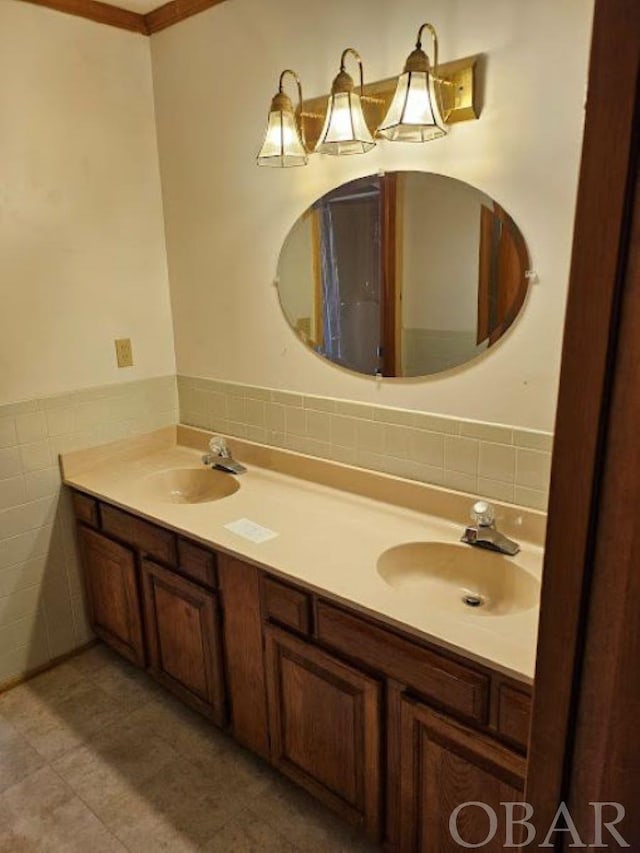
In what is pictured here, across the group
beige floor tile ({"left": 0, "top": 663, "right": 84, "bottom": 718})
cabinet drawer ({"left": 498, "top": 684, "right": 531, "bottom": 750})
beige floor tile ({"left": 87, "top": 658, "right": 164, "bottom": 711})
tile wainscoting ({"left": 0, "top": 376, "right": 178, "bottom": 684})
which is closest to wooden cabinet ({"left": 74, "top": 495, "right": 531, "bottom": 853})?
cabinet drawer ({"left": 498, "top": 684, "right": 531, "bottom": 750})

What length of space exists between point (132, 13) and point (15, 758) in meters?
2.67

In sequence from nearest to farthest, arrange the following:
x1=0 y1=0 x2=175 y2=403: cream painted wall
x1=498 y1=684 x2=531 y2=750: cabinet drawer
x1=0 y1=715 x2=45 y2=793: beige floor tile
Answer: x1=498 y1=684 x2=531 y2=750: cabinet drawer, x1=0 y1=715 x2=45 y2=793: beige floor tile, x1=0 y1=0 x2=175 y2=403: cream painted wall

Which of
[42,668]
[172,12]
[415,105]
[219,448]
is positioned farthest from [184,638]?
[172,12]

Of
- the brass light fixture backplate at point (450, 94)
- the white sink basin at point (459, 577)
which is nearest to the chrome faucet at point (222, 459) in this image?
the white sink basin at point (459, 577)

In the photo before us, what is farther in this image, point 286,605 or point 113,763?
point 113,763

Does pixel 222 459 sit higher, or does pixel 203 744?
pixel 222 459

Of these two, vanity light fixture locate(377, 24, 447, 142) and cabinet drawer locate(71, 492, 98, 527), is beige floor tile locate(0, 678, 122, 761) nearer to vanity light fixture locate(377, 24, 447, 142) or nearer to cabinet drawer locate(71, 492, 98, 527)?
cabinet drawer locate(71, 492, 98, 527)

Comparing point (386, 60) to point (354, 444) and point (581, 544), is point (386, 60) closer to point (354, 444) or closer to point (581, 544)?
point (354, 444)

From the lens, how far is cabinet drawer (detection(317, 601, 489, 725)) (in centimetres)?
122

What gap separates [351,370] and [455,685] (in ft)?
3.40

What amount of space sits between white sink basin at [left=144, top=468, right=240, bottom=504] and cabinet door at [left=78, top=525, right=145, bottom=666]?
0.86 feet

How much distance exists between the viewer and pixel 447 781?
4.29 ft

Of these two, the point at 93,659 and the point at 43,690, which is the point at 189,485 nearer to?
the point at 93,659

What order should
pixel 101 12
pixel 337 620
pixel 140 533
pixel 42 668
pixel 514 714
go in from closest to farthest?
pixel 514 714 < pixel 337 620 < pixel 140 533 < pixel 101 12 < pixel 42 668
